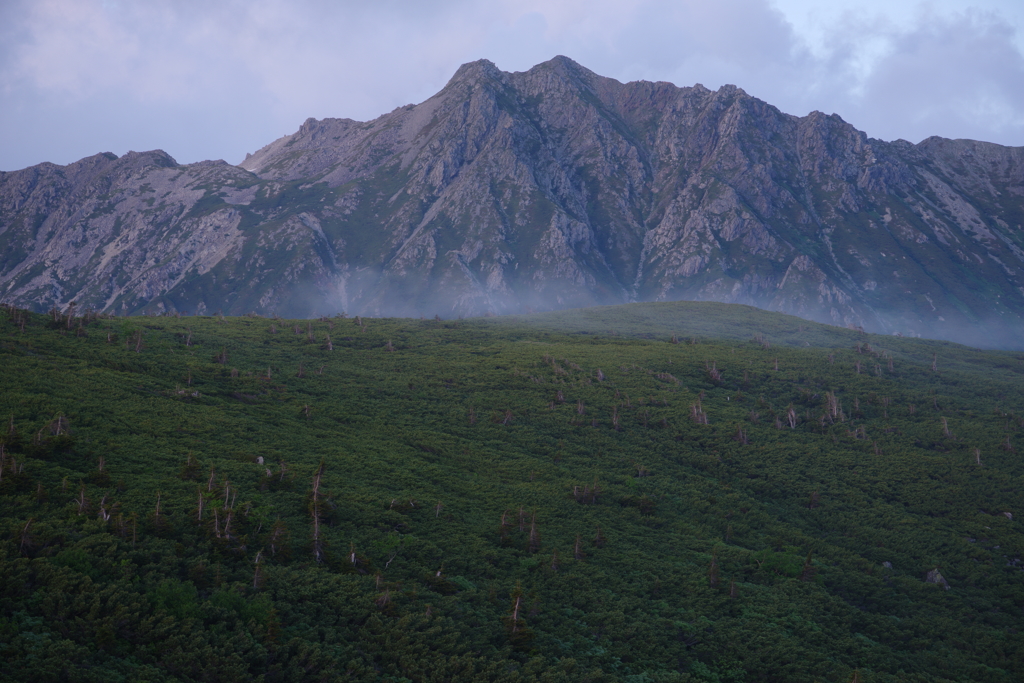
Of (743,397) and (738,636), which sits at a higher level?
(743,397)

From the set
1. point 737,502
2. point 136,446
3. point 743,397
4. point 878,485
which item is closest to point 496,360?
point 743,397

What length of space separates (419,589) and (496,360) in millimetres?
79430

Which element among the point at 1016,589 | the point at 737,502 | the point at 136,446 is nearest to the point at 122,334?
the point at 136,446

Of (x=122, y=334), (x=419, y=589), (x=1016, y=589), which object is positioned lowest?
(x=1016, y=589)

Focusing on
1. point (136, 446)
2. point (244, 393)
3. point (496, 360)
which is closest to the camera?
point (136, 446)

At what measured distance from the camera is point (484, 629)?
39656mm

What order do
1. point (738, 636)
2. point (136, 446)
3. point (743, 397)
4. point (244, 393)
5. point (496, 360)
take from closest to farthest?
point (738, 636)
point (136, 446)
point (244, 393)
point (743, 397)
point (496, 360)

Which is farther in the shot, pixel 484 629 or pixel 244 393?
pixel 244 393

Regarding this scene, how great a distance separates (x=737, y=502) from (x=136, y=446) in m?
63.7

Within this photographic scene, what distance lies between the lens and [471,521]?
54812mm

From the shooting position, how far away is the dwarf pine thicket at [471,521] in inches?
1308

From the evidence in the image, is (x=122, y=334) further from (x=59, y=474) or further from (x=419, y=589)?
(x=419, y=589)

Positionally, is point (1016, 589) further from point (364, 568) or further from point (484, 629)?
point (364, 568)

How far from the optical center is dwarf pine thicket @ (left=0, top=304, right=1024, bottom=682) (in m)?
33.2
